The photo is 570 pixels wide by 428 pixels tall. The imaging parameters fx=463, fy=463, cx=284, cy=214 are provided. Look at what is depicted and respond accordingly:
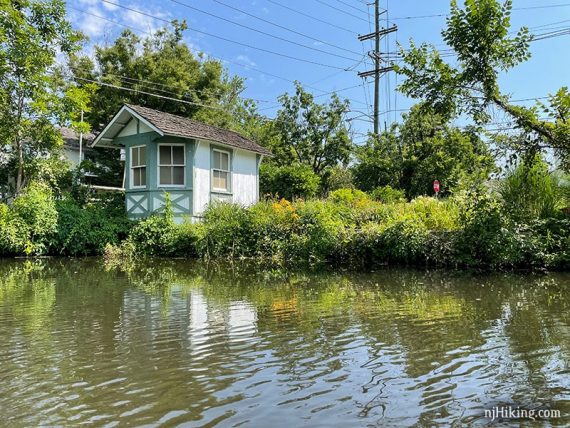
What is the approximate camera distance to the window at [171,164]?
20.4 m

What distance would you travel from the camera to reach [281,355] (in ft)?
17.2

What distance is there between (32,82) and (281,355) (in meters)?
17.5

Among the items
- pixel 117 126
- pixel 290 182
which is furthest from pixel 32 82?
pixel 290 182

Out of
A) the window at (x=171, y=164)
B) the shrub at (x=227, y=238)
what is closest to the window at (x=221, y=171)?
the window at (x=171, y=164)

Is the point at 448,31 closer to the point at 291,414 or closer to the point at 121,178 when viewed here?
the point at 291,414

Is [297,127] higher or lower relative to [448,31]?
higher

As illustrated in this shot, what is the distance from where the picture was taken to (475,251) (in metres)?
13.2

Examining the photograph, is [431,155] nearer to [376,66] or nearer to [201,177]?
[376,66]

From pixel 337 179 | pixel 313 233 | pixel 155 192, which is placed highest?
pixel 337 179

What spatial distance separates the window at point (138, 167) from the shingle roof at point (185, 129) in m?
1.56

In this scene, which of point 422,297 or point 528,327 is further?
point 422,297

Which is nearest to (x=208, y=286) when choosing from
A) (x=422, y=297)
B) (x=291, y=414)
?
(x=422, y=297)

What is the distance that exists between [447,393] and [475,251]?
9987 millimetres

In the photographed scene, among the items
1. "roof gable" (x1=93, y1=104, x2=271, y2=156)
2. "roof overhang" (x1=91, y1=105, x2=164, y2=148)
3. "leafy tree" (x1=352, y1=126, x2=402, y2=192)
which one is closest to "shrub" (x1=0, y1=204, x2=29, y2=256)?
"roof overhang" (x1=91, y1=105, x2=164, y2=148)
